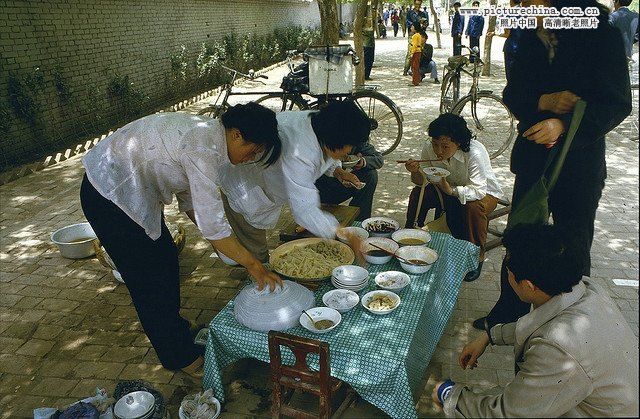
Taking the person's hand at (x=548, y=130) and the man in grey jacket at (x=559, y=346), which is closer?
the man in grey jacket at (x=559, y=346)

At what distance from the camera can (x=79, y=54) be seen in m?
8.93

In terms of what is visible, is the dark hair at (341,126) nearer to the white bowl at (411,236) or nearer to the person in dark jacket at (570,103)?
the white bowl at (411,236)

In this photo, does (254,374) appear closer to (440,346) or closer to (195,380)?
(195,380)

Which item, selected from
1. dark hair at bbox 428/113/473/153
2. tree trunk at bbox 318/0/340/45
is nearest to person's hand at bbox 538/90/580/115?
dark hair at bbox 428/113/473/153

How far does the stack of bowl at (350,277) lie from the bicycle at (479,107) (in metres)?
5.51

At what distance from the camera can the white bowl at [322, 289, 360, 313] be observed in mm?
2709

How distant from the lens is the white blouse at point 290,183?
3000 mm

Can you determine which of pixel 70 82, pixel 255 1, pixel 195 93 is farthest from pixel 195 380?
pixel 255 1

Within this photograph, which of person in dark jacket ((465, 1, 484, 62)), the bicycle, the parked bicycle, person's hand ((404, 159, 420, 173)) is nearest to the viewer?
person's hand ((404, 159, 420, 173))

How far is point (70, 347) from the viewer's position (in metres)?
3.73

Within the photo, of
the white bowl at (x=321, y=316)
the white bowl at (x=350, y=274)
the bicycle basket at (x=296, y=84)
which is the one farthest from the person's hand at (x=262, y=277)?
the bicycle basket at (x=296, y=84)

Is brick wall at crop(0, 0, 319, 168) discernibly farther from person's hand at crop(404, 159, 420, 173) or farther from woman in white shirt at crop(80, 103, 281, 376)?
person's hand at crop(404, 159, 420, 173)

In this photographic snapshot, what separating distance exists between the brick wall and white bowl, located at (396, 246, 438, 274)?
23.3 ft

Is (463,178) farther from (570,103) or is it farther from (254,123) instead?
(254,123)
